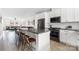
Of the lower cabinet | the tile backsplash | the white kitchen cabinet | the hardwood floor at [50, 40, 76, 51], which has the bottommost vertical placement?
the hardwood floor at [50, 40, 76, 51]

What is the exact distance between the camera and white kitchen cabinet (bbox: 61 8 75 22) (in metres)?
1.85

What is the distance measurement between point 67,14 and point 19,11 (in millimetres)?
892

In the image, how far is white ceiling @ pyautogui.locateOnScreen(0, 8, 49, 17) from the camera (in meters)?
1.85

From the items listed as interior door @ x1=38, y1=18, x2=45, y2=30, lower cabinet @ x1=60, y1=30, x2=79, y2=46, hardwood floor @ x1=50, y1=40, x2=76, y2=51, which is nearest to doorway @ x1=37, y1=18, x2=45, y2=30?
interior door @ x1=38, y1=18, x2=45, y2=30

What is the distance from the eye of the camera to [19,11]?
1.87 m

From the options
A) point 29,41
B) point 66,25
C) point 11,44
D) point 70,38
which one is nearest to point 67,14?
point 66,25

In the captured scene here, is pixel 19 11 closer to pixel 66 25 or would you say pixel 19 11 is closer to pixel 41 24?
pixel 41 24

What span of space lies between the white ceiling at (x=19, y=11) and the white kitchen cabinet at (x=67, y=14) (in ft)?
1.14

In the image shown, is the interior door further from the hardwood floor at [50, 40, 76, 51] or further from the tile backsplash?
the hardwood floor at [50, 40, 76, 51]

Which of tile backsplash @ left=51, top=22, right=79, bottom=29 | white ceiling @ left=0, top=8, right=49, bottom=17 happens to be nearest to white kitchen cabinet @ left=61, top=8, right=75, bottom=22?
tile backsplash @ left=51, top=22, right=79, bottom=29

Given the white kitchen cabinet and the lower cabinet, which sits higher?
the white kitchen cabinet

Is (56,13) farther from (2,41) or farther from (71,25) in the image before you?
(2,41)

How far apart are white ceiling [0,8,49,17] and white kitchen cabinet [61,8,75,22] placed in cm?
35

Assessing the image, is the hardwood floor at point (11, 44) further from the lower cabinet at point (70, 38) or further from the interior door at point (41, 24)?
the interior door at point (41, 24)
